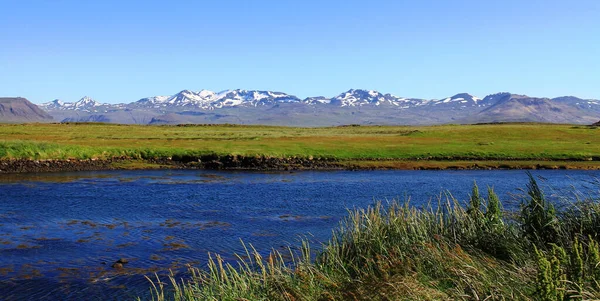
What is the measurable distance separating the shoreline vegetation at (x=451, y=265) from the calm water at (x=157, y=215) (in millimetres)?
1712

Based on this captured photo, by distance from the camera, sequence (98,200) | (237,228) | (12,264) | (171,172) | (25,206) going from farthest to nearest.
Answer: (171,172) < (98,200) < (25,206) < (237,228) < (12,264)

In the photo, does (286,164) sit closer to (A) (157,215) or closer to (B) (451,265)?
(A) (157,215)

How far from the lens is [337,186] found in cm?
5072

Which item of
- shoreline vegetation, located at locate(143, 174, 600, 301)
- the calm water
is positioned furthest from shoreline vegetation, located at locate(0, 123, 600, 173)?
shoreline vegetation, located at locate(143, 174, 600, 301)

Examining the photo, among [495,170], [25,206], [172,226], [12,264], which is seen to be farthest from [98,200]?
[495,170]

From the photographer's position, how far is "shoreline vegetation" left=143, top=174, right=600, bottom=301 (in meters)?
11.5

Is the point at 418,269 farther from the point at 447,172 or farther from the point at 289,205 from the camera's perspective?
the point at 447,172

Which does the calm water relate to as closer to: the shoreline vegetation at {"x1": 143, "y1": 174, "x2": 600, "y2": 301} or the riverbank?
the shoreline vegetation at {"x1": 143, "y1": 174, "x2": 600, "y2": 301}

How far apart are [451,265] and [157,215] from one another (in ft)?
83.4

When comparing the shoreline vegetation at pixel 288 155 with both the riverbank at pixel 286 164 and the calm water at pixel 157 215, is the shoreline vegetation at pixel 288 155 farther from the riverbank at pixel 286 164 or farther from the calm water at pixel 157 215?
the calm water at pixel 157 215

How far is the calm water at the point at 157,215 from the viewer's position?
22719 mm

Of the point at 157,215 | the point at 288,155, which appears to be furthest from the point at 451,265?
the point at 288,155

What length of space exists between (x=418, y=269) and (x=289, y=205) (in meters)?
26.6

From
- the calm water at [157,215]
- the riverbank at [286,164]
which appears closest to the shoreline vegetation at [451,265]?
the calm water at [157,215]
